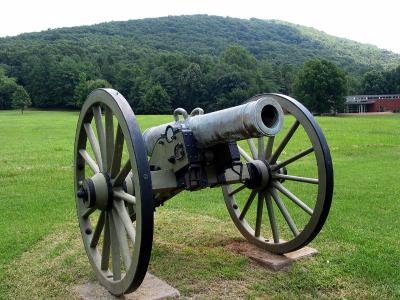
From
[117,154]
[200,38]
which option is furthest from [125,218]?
[200,38]

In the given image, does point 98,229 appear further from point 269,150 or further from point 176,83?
point 176,83

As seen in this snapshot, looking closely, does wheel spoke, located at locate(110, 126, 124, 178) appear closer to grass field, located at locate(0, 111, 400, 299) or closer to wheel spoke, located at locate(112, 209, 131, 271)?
wheel spoke, located at locate(112, 209, 131, 271)

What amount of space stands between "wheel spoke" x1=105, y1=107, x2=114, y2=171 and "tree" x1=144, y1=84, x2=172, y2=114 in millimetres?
61283

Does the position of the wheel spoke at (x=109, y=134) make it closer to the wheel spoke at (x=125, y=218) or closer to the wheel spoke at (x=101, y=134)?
the wheel spoke at (x=101, y=134)

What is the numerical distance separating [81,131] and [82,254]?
167 cm

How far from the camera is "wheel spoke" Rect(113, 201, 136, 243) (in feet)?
13.9

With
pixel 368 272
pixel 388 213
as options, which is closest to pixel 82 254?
pixel 368 272

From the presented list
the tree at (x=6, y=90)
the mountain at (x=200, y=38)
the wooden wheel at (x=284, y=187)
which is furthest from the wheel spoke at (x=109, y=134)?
the mountain at (x=200, y=38)

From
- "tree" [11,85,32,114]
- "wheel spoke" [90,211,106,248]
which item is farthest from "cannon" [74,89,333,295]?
"tree" [11,85,32,114]

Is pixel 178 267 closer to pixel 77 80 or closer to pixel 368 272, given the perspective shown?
pixel 368 272

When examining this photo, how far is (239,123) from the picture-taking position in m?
3.98

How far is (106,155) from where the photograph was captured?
4.82 metres

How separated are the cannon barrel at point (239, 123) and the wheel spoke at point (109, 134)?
0.64 m

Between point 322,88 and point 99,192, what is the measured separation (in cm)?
6192
